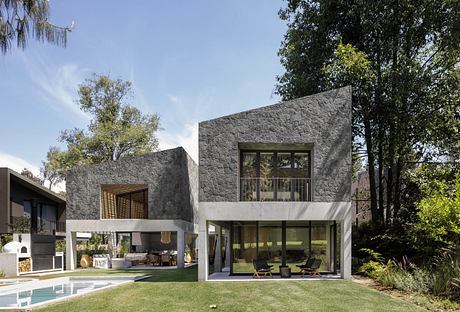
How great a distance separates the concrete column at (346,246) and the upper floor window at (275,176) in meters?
1.68

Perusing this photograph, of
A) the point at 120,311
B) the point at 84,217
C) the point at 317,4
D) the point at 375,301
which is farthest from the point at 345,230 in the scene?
the point at 84,217

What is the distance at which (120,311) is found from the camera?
10.3 meters

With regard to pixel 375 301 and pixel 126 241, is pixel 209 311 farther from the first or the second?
pixel 126 241

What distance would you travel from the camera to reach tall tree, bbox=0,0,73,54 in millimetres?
7418

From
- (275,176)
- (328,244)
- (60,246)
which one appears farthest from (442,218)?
(60,246)

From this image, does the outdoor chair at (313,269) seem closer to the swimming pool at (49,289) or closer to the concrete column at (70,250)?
the swimming pool at (49,289)

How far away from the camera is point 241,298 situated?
39.2 feet

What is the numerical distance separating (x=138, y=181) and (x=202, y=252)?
325 inches

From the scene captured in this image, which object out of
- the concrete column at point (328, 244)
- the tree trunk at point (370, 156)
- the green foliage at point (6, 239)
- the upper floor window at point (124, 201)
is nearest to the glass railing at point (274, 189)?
the concrete column at point (328, 244)

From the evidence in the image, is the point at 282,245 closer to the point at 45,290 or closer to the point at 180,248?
the point at 180,248

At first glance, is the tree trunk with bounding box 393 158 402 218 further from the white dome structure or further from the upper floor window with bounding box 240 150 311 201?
the white dome structure

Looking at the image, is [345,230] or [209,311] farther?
[345,230]

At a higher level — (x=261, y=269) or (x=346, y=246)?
(x=346, y=246)

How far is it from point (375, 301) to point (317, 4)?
50.8 ft
